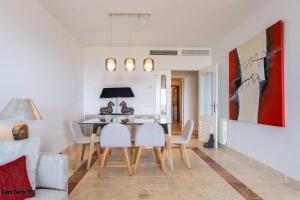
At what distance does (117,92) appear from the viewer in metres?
6.76

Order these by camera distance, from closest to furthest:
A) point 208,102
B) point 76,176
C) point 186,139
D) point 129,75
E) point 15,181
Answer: point 15,181
point 76,176
point 186,139
point 208,102
point 129,75

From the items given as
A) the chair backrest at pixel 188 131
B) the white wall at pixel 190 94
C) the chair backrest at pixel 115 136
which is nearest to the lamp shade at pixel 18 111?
the chair backrest at pixel 115 136

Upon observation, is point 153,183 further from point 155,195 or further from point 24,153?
point 24,153

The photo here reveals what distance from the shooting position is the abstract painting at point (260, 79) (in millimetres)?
3602

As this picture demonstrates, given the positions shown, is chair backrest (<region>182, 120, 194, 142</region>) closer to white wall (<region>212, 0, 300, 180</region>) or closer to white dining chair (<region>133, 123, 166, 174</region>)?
white dining chair (<region>133, 123, 166, 174</region>)

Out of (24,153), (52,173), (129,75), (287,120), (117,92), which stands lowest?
(52,173)

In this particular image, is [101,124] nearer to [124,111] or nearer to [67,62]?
[67,62]

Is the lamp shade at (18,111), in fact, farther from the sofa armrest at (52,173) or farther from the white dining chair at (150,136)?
the white dining chair at (150,136)

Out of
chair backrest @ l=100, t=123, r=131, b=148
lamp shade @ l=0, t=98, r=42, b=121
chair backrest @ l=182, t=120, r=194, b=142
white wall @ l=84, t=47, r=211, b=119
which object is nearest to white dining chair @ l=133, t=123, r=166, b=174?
chair backrest @ l=100, t=123, r=131, b=148

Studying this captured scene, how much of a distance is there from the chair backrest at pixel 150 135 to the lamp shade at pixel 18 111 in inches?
67.8

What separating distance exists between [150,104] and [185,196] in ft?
14.5

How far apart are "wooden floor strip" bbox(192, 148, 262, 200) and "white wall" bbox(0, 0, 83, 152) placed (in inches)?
115

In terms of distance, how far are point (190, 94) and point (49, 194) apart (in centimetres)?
806

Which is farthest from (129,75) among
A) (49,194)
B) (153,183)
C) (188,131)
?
(49,194)
